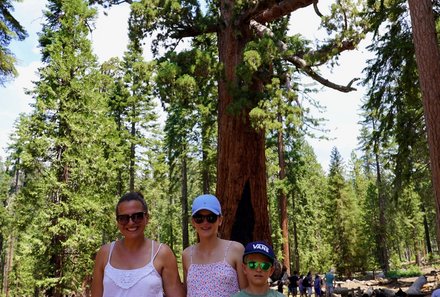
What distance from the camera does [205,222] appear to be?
2.93 m

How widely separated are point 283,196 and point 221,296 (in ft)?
68.0

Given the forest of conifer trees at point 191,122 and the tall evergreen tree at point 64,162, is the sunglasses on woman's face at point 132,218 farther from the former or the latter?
the tall evergreen tree at point 64,162

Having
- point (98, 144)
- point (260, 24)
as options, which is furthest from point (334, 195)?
point (260, 24)

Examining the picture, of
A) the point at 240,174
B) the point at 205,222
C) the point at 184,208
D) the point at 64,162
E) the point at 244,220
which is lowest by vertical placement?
the point at 205,222

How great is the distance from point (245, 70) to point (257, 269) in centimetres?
549

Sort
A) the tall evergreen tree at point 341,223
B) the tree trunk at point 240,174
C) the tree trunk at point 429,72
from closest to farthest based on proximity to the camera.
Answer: the tree trunk at point 429,72 → the tree trunk at point 240,174 → the tall evergreen tree at point 341,223

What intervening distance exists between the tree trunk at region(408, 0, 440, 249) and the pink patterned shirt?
A: 5010 millimetres

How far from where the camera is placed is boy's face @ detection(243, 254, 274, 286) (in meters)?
2.66

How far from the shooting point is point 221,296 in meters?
2.70

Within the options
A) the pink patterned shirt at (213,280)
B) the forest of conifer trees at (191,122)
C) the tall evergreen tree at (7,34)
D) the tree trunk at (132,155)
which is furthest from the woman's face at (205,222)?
the tree trunk at (132,155)

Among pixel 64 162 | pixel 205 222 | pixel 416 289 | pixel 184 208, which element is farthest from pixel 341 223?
pixel 205 222

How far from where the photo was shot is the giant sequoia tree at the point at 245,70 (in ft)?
25.9

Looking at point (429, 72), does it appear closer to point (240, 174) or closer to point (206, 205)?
point (240, 174)

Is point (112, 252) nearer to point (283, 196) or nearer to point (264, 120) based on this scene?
point (264, 120)
